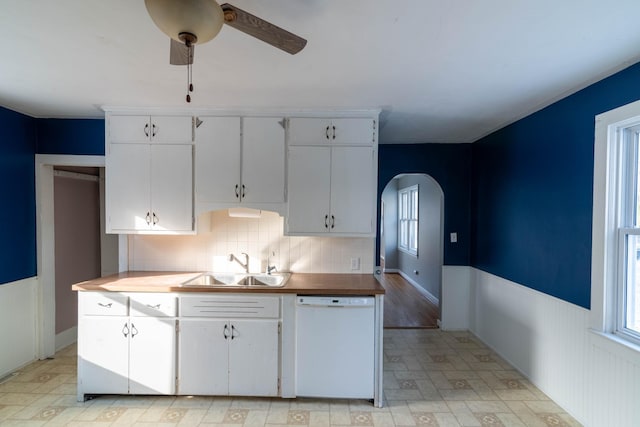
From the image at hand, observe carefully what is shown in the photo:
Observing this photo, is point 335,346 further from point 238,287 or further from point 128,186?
point 128,186

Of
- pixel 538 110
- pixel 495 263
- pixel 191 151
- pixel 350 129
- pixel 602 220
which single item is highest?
pixel 538 110

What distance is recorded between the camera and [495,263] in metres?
3.43

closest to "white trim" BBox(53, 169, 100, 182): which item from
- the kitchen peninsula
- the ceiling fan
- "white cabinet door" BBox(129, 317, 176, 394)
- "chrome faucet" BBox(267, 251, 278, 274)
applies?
the kitchen peninsula

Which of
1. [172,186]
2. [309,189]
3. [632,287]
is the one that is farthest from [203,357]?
[632,287]

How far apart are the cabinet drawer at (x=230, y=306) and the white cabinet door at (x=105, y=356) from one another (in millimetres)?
524

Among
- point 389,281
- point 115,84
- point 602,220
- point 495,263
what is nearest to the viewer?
point 602,220

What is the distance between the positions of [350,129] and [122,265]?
8.38ft

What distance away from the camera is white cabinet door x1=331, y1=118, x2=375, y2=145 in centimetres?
273

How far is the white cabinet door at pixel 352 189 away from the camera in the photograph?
2.73 metres

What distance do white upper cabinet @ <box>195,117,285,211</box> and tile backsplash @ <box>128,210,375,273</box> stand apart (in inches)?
16.0

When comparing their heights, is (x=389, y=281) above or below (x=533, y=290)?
below

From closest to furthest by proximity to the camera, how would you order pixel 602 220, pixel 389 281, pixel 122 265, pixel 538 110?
pixel 602 220 < pixel 538 110 < pixel 122 265 < pixel 389 281

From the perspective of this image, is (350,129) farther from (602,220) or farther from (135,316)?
(135,316)

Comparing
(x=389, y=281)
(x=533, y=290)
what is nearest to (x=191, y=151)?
(x=533, y=290)
